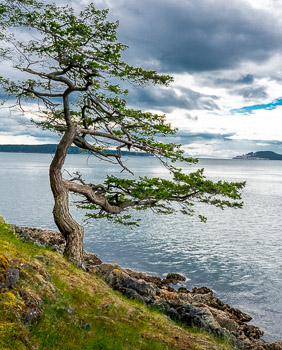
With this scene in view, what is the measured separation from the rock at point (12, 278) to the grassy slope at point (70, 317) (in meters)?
0.10

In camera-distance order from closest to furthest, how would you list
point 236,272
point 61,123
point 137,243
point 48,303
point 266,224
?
point 48,303, point 61,123, point 236,272, point 137,243, point 266,224

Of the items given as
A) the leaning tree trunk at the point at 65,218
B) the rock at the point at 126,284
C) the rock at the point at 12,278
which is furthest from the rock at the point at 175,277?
the rock at the point at 12,278

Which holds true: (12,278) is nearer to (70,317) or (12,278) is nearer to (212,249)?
(70,317)

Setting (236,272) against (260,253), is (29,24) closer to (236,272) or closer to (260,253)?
(236,272)

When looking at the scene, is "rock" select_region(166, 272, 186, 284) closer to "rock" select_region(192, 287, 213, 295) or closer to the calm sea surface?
the calm sea surface

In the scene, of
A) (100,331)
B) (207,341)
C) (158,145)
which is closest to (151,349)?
(100,331)

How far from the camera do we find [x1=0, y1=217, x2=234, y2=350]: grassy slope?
5879mm

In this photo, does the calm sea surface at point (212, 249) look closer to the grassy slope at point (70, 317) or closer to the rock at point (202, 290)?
the rock at point (202, 290)

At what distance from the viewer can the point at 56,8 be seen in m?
13.3

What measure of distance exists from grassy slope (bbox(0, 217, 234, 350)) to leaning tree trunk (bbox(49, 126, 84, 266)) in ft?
9.20

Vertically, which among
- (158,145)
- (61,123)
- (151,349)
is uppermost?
(61,123)

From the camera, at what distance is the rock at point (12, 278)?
256 inches

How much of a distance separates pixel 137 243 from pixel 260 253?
1169 cm

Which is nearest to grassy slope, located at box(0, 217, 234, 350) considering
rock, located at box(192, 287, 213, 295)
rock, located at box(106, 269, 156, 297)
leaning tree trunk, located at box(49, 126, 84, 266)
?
rock, located at box(106, 269, 156, 297)
